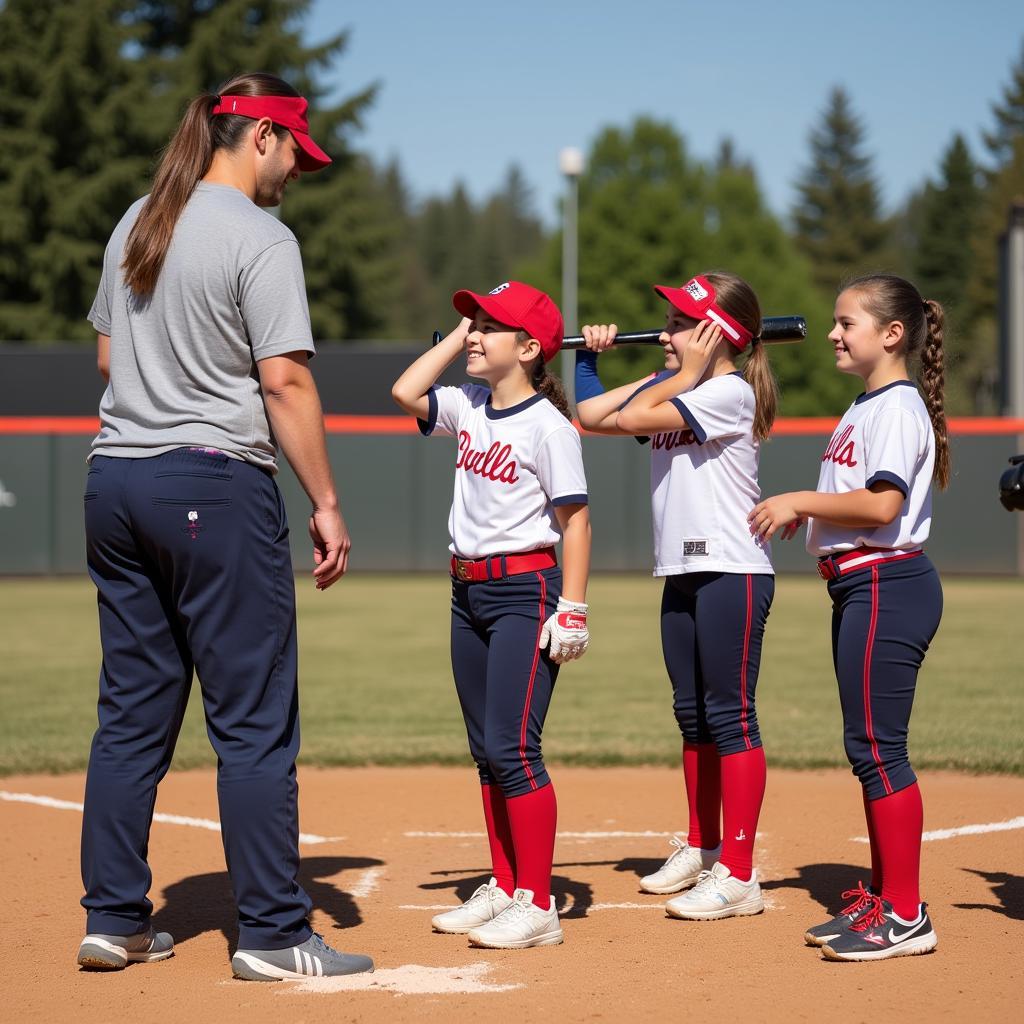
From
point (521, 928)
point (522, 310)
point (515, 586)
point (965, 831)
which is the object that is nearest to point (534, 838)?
point (521, 928)

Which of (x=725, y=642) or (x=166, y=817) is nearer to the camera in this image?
(x=725, y=642)

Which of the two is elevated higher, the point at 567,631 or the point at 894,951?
the point at 567,631

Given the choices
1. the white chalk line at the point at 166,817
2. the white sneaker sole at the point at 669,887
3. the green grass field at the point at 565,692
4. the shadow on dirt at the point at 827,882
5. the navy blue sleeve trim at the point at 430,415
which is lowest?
the green grass field at the point at 565,692

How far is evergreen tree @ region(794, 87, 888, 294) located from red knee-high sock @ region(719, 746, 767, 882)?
69.3 meters

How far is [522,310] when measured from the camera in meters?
4.18

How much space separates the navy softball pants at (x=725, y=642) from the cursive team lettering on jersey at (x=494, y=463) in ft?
2.24

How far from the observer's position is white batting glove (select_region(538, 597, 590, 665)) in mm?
3951

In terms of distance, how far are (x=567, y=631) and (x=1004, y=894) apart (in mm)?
1778

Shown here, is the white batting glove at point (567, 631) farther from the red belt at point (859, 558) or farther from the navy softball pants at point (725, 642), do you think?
the red belt at point (859, 558)

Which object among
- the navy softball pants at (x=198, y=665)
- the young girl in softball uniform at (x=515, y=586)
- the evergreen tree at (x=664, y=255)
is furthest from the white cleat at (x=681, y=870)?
the evergreen tree at (x=664, y=255)

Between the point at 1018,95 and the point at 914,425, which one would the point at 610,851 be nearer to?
the point at 914,425

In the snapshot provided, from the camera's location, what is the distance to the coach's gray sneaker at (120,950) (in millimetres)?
3697

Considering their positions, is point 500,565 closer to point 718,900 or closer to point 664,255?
point 718,900

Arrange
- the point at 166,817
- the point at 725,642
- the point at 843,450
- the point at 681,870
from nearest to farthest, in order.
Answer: the point at 843,450 < the point at 725,642 < the point at 681,870 < the point at 166,817
